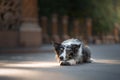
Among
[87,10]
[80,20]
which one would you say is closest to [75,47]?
[87,10]

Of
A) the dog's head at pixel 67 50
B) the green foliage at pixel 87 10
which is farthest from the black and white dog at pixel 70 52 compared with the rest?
the green foliage at pixel 87 10

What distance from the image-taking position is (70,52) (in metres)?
14.5

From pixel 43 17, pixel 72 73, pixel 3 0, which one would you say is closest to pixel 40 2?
pixel 43 17

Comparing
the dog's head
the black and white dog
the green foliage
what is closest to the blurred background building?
the green foliage

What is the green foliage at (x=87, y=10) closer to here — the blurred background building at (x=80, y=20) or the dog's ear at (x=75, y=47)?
the blurred background building at (x=80, y=20)

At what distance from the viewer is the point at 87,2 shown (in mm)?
34656

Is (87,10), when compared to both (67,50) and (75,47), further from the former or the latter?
(67,50)

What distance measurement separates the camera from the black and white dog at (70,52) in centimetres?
1438

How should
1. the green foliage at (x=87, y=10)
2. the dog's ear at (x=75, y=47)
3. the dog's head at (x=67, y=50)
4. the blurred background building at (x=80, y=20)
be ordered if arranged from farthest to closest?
the green foliage at (x=87, y=10)
the blurred background building at (x=80, y=20)
the dog's ear at (x=75, y=47)
the dog's head at (x=67, y=50)

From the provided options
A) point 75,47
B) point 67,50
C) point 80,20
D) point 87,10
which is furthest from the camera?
point 80,20

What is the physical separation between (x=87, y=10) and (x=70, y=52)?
20498mm

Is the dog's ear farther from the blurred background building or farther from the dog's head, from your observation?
the blurred background building

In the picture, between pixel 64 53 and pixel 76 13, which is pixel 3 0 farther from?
pixel 64 53

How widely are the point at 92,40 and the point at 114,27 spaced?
10.8ft
